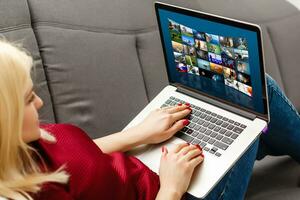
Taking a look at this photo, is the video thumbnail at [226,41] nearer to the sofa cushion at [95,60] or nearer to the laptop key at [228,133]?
the laptop key at [228,133]

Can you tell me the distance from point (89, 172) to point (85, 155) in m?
0.05

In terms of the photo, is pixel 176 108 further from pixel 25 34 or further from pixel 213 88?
pixel 25 34

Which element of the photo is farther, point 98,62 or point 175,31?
point 98,62

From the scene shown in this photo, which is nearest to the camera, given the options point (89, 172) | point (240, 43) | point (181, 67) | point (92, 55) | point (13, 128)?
point (13, 128)

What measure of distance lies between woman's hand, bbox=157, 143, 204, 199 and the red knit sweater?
31 millimetres

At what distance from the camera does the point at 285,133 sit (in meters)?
1.27

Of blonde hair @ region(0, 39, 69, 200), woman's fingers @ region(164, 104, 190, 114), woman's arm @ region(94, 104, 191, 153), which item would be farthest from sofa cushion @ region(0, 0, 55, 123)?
blonde hair @ region(0, 39, 69, 200)

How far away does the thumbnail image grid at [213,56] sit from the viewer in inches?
40.6

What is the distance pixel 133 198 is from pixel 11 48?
0.41 m

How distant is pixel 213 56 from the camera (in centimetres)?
110

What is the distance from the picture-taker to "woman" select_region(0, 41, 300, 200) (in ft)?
2.43

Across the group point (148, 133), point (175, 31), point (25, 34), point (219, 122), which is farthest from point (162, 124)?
point (25, 34)

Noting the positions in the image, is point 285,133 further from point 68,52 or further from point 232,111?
point 68,52

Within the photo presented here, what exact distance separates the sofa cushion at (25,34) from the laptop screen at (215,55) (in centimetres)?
36
